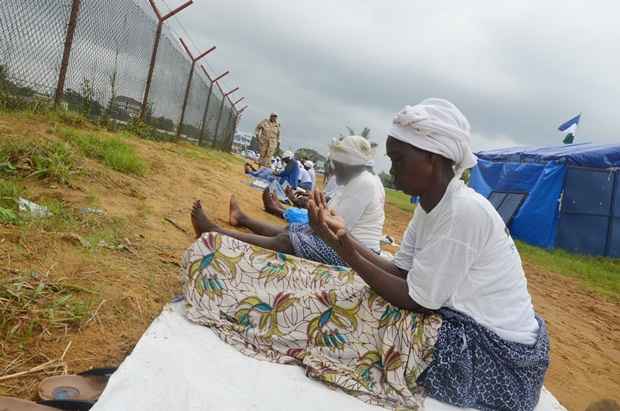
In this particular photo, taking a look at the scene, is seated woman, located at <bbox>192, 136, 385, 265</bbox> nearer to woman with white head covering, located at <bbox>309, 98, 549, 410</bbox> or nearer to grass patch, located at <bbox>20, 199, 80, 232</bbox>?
grass patch, located at <bbox>20, 199, 80, 232</bbox>

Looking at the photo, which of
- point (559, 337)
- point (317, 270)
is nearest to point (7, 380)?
point (317, 270)

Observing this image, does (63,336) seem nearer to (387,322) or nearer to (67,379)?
(67,379)

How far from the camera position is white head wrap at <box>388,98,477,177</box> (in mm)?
1688

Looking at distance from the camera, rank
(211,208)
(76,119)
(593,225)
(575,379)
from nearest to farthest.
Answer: (575,379) < (211,208) < (76,119) < (593,225)

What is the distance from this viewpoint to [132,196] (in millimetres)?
4113

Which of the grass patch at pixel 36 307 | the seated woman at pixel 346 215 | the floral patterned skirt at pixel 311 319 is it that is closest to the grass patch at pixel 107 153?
the seated woman at pixel 346 215

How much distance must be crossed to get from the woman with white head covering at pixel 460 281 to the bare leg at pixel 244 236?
1.31 m

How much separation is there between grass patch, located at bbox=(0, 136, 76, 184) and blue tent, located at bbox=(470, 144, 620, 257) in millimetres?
10091

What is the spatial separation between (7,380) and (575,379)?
3.54 meters

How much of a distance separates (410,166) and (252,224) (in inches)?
97.7

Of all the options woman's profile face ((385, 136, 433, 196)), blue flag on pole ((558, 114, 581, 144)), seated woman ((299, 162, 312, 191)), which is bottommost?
seated woman ((299, 162, 312, 191))

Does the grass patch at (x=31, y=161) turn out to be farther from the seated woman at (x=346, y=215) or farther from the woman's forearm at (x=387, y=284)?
the woman's forearm at (x=387, y=284)

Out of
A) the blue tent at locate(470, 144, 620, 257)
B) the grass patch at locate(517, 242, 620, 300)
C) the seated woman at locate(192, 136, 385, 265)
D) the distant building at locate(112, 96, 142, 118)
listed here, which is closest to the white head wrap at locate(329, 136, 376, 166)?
the seated woman at locate(192, 136, 385, 265)

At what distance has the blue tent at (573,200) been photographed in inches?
395
